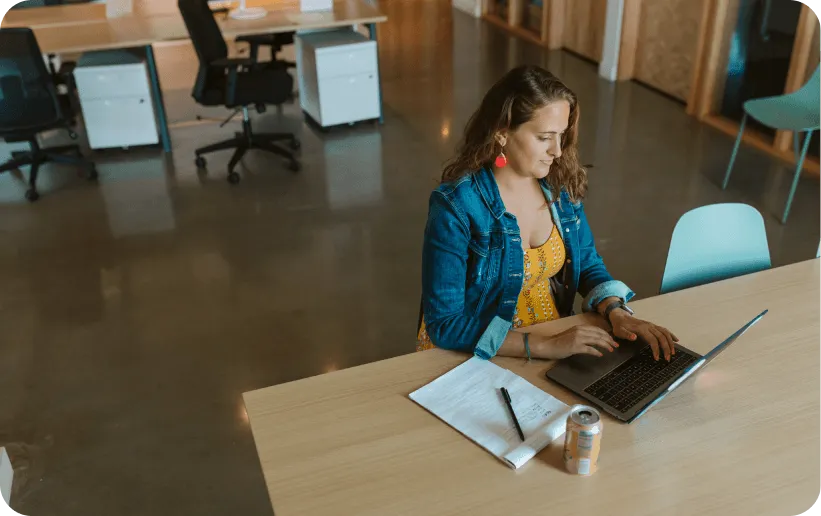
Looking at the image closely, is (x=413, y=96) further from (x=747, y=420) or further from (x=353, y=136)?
(x=747, y=420)

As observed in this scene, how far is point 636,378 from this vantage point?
1.83 meters

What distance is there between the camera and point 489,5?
9359 millimetres

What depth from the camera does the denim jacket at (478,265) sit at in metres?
1.96

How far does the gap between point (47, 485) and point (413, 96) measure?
15.4ft

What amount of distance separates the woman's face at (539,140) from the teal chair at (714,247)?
1.85 ft

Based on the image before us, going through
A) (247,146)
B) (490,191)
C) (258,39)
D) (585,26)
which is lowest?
(247,146)

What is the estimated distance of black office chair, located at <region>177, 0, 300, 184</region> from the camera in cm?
480

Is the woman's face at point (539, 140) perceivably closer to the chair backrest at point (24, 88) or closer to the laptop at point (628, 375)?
the laptop at point (628, 375)

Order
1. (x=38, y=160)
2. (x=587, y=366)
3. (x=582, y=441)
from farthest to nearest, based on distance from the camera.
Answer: (x=38, y=160), (x=587, y=366), (x=582, y=441)

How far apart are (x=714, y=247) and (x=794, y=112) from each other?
2.60 metres

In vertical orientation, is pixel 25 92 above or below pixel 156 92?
above

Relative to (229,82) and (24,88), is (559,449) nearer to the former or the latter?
(229,82)

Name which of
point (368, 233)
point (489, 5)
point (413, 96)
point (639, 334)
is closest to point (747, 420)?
point (639, 334)

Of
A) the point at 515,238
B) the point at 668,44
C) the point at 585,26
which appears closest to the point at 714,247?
the point at 515,238
